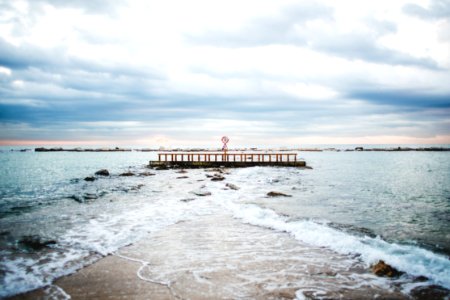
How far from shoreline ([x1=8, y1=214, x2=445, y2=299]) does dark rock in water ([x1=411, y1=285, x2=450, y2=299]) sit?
36mm

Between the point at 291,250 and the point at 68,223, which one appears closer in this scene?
the point at 291,250

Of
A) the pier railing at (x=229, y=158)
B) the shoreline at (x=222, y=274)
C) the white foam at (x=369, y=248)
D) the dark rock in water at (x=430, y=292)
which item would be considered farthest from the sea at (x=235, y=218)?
the pier railing at (x=229, y=158)

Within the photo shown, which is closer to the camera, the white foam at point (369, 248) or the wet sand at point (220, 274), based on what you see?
the wet sand at point (220, 274)

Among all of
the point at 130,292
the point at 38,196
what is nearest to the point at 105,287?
the point at 130,292

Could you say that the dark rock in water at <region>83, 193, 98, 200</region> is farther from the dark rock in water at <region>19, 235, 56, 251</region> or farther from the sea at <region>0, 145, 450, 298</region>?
the dark rock in water at <region>19, 235, 56, 251</region>

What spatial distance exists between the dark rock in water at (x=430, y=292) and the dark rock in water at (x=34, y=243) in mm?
8970

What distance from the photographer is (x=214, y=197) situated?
1633 centimetres

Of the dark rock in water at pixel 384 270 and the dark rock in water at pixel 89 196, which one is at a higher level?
the dark rock in water at pixel 384 270

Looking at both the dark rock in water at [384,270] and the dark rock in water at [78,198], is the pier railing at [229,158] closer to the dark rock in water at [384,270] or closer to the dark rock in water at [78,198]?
the dark rock in water at [78,198]

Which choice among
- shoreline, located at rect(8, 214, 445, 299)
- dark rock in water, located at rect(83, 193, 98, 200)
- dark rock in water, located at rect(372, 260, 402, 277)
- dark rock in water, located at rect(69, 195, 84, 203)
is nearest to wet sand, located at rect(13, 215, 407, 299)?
shoreline, located at rect(8, 214, 445, 299)

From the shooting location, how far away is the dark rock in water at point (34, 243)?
7957 millimetres

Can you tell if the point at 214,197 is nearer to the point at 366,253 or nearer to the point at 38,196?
the point at 366,253

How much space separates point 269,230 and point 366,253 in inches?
127

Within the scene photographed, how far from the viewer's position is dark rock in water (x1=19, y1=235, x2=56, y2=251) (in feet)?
26.1
